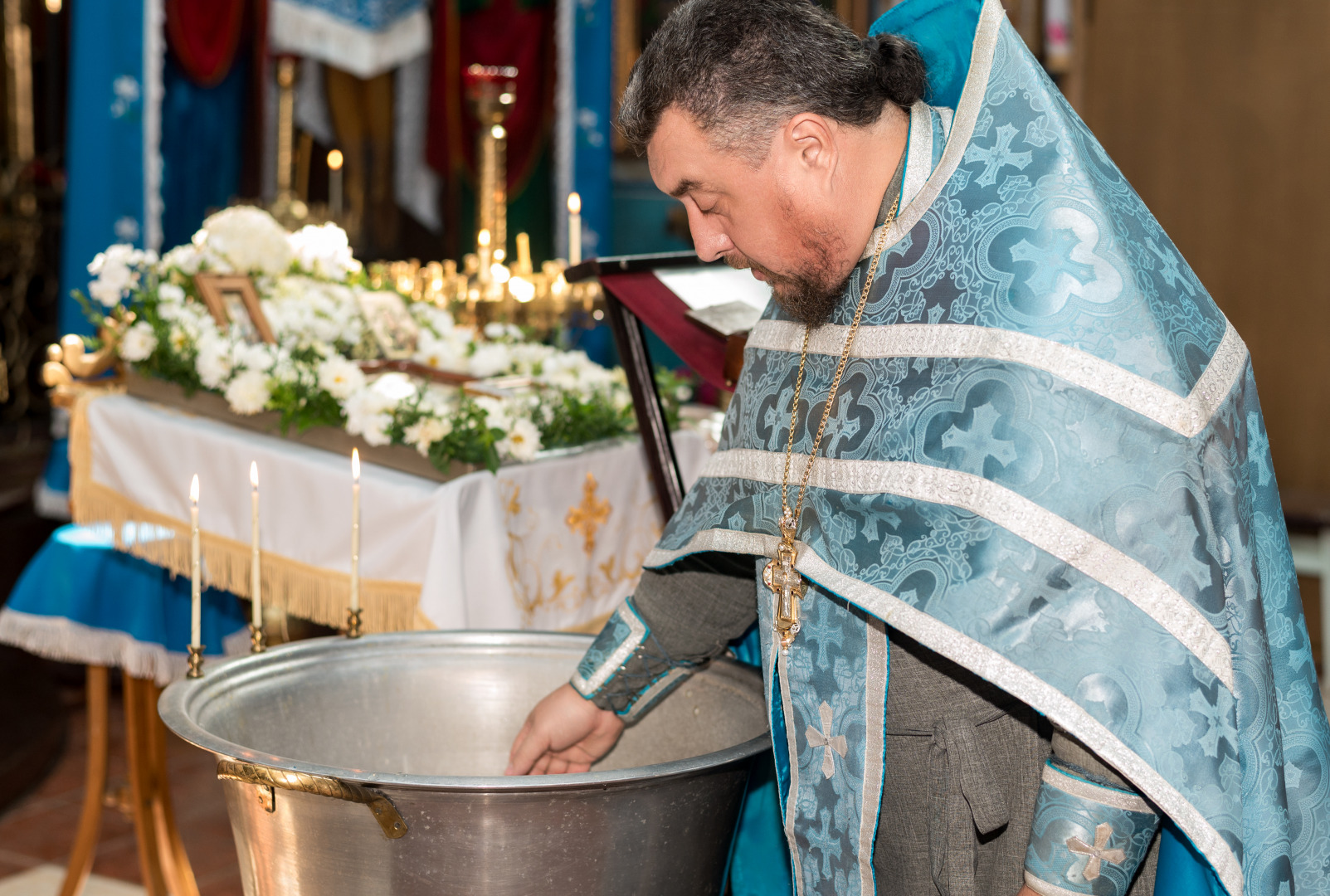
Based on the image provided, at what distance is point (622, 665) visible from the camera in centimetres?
142

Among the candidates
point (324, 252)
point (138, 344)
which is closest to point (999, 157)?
point (138, 344)

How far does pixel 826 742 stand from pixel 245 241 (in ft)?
6.31

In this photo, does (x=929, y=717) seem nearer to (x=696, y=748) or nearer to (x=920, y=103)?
(x=696, y=748)

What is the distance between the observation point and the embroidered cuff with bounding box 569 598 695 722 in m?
1.42

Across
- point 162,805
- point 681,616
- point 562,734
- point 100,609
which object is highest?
point 681,616

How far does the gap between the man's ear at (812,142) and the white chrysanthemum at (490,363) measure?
141 centimetres

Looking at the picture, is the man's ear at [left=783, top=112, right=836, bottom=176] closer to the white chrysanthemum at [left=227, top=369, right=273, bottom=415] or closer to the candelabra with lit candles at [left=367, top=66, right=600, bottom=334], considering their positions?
the white chrysanthemum at [left=227, top=369, right=273, bottom=415]

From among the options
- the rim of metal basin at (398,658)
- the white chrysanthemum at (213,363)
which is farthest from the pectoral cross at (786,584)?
the white chrysanthemum at (213,363)

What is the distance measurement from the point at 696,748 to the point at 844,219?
25.0 inches

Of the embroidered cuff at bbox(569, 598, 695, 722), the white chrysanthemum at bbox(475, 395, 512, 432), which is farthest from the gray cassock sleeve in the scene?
the white chrysanthemum at bbox(475, 395, 512, 432)

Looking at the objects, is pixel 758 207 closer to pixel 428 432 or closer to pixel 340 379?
pixel 428 432

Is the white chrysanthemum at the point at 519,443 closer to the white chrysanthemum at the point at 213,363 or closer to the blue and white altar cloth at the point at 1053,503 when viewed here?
the white chrysanthemum at the point at 213,363

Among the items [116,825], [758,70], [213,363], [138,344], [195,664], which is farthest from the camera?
[116,825]

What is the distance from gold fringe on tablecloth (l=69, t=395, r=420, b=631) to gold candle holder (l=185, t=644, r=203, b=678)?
66 cm
